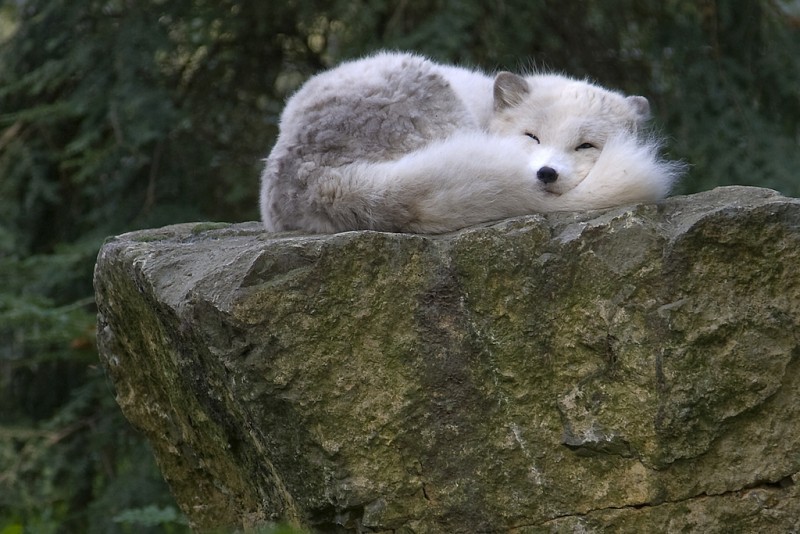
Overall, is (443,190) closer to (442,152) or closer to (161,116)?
(442,152)

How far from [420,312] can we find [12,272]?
3137 mm

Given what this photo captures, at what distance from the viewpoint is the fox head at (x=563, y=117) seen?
364 cm

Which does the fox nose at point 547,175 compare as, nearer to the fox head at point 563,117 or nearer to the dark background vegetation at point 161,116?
the fox head at point 563,117

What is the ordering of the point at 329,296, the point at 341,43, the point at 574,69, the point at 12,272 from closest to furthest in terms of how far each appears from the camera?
the point at 329,296
the point at 12,272
the point at 341,43
the point at 574,69

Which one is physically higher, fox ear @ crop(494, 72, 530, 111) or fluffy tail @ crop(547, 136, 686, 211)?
fox ear @ crop(494, 72, 530, 111)

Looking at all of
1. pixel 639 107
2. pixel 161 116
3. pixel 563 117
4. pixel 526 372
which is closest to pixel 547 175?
pixel 563 117

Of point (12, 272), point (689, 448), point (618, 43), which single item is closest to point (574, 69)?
point (618, 43)

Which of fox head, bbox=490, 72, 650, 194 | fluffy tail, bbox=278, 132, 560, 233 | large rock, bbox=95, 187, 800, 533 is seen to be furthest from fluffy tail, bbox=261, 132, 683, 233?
fox head, bbox=490, 72, 650, 194

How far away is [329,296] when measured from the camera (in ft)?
8.45

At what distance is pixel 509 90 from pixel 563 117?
277mm

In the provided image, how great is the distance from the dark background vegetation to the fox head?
983 mm

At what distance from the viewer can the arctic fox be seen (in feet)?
9.53

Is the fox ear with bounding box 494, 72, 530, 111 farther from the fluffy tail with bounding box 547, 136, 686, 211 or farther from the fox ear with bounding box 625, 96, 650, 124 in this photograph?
the fluffy tail with bounding box 547, 136, 686, 211

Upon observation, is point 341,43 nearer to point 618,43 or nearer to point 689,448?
point 618,43
